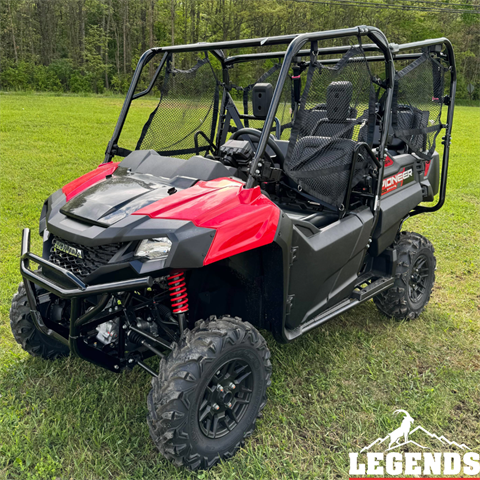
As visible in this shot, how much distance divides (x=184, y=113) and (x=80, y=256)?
172 centimetres

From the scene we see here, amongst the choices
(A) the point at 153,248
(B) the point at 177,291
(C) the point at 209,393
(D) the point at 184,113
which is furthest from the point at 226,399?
(D) the point at 184,113

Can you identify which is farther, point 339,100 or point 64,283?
point 339,100

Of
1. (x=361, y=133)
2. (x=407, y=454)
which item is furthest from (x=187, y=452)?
(x=361, y=133)

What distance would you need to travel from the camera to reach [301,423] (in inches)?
111

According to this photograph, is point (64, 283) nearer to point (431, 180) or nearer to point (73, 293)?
point (73, 293)

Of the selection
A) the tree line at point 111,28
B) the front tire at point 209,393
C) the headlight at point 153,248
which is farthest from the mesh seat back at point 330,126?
the tree line at point 111,28

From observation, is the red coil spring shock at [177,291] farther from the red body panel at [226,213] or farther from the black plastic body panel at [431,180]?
the black plastic body panel at [431,180]

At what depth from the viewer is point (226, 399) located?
8.17 ft

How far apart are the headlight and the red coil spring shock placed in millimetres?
126

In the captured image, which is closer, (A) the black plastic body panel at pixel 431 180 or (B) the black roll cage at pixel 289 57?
(B) the black roll cage at pixel 289 57

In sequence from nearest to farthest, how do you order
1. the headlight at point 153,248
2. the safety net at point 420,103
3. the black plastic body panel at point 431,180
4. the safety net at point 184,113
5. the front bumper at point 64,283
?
the front bumper at point 64,283
the headlight at point 153,248
the safety net at point 420,103
the safety net at point 184,113
the black plastic body panel at point 431,180

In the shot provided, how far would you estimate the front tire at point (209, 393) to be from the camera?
227cm

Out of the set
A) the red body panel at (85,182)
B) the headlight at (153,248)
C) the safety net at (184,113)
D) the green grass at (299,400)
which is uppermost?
the safety net at (184,113)

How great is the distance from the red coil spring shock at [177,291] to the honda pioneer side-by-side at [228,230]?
0.04 feet
